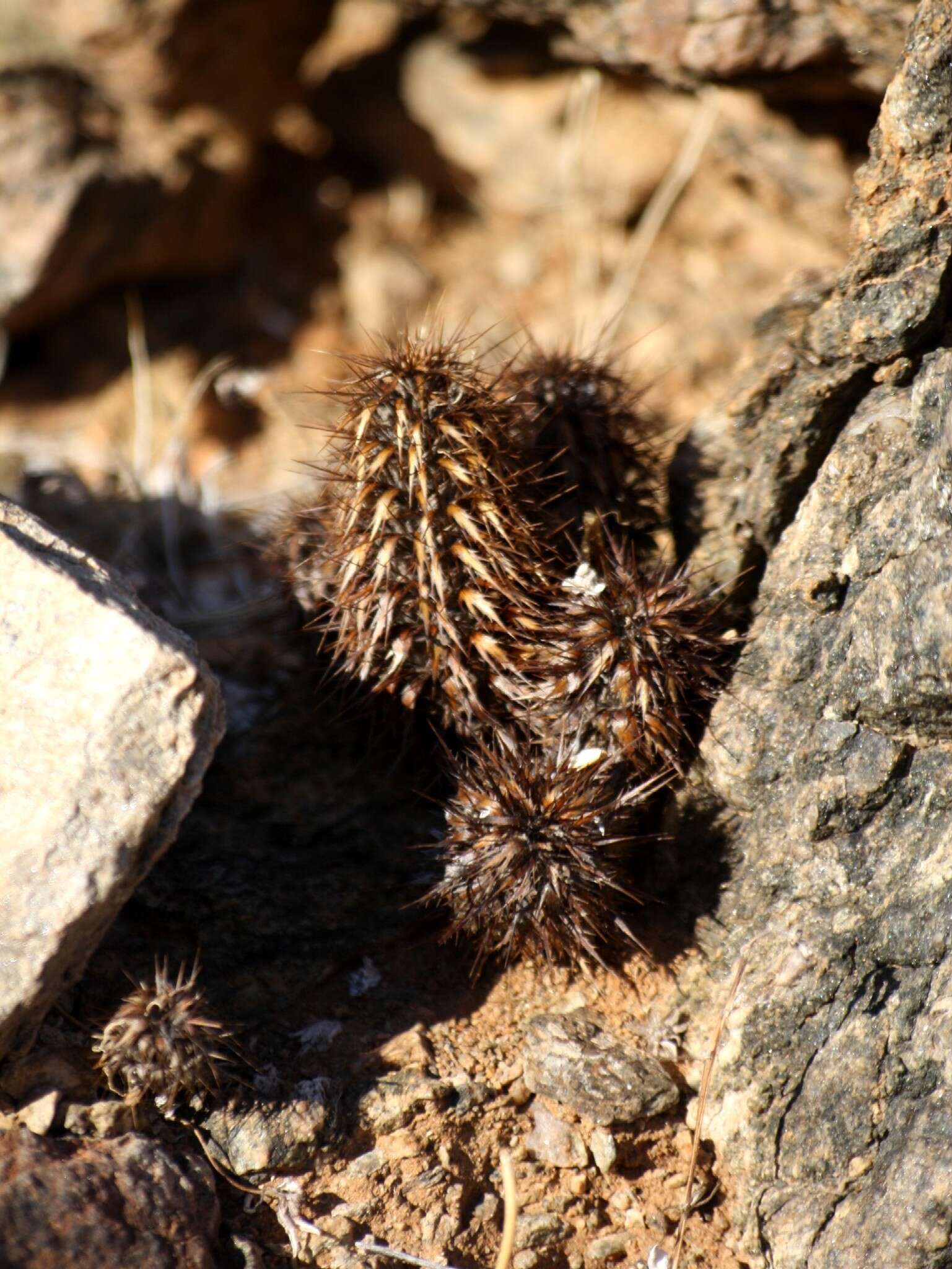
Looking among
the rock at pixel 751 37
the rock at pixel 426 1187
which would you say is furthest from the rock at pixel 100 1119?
the rock at pixel 751 37

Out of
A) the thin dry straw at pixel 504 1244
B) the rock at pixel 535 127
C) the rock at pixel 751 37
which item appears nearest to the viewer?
the thin dry straw at pixel 504 1244

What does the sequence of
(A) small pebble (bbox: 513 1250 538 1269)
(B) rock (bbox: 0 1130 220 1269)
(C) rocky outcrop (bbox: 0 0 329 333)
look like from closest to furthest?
1. (B) rock (bbox: 0 1130 220 1269)
2. (A) small pebble (bbox: 513 1250 538 1269)
3. (C) rocky outcrop (bbox: 0 0 329 333)

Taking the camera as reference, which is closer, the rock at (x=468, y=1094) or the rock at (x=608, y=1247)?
the rock at (x=608, y=1247)

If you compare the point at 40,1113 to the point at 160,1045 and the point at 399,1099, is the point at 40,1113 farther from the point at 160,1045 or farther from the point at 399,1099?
the point at 399,1099

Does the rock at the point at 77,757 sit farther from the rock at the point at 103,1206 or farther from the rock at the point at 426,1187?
the rock at the point at 426,1187

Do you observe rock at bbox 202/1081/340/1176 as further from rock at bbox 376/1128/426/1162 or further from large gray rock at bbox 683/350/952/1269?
large gray rock at bbox 683/350/952/1269

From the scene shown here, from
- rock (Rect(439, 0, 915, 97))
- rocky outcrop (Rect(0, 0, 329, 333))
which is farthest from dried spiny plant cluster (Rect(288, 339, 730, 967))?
rocky outcrop (Rect(0, 0, 329, 333))

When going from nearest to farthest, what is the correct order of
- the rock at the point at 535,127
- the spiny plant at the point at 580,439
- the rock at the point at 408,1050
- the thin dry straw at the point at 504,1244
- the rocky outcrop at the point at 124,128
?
the thin dry straw at the point at 504,1244 → the rock at the point at 408,1050 → the spiny plant at the point at 580,439 → the rocky outcrop at the point at 124,128 → the rock at the point at 535,127
